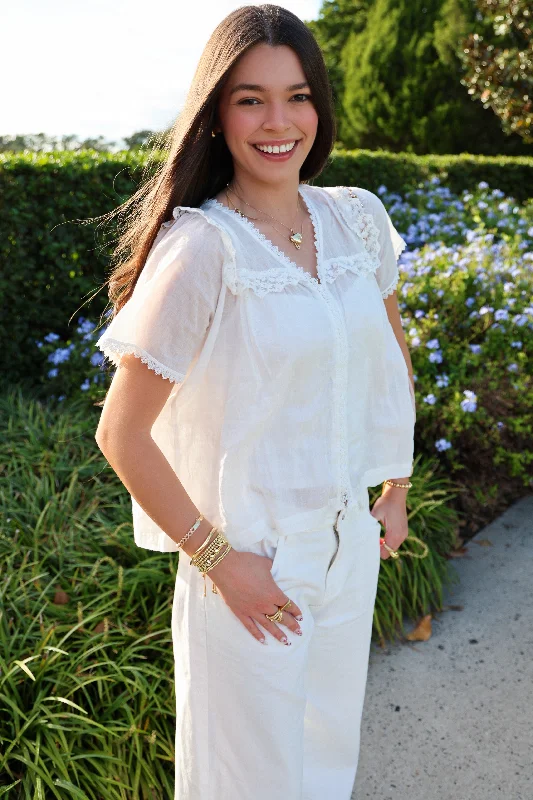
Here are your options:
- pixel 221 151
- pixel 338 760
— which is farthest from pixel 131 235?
pixel 338 760

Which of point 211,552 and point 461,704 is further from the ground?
point 211,552

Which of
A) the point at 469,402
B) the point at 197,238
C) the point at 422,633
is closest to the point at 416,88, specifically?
the point at 469,402

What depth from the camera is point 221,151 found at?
1.71 metres

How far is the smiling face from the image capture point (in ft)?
5.08

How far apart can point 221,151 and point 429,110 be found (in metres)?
12.9

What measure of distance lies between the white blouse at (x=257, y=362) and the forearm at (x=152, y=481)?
110 mm

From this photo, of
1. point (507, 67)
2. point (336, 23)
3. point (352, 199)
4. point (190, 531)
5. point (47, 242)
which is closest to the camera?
point (190, 531)

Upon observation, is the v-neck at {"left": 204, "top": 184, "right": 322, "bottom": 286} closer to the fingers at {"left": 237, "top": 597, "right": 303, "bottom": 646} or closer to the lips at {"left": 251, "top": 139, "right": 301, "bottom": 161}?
the lips at {"left": 251, "top": 139, "right": 301, "bottom": 161}

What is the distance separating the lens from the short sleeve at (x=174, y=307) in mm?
1410

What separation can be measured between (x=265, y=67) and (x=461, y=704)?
7.34 ft

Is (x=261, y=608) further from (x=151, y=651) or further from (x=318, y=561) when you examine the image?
(x=151, y=651)

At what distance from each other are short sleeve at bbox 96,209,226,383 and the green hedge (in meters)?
3.09

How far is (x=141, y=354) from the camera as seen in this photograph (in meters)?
1.41

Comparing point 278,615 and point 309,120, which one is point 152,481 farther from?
point 309,120
